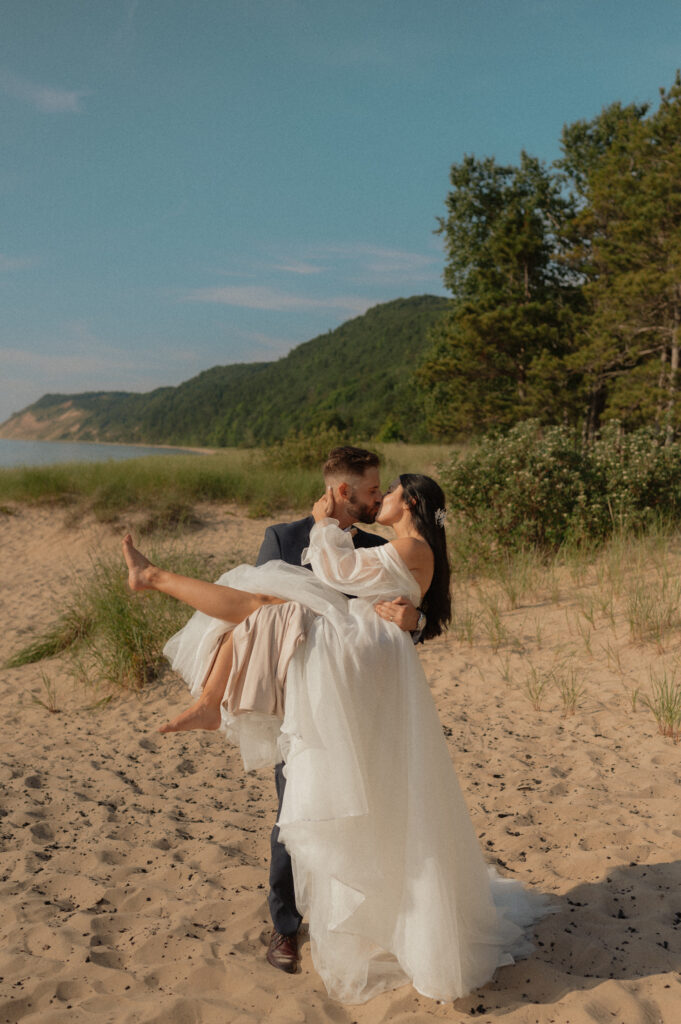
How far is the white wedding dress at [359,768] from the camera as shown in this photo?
2.22 m

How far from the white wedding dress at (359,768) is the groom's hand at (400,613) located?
33 millimetres

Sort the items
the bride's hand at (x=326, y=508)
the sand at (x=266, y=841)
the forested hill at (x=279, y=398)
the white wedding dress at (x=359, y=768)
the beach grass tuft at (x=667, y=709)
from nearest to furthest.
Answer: the white wedding dress at (x=359, y=768) < the bride's hand at (x=326, y=508) < the sand at (x=266, y=841) < the beach grass tuft at (x=667, y=709) < the forested hill at (x=279, y=398)

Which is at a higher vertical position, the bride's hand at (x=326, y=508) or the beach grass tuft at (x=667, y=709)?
the bride's hand at (x=326, y=508)

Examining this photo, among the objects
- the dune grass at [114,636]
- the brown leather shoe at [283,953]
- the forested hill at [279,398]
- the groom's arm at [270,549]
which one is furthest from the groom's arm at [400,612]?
the forested hill at [279,398]

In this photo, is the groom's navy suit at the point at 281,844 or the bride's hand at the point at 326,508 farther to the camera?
the groom's navy suit at the point at 281,844

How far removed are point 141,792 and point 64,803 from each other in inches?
18.4

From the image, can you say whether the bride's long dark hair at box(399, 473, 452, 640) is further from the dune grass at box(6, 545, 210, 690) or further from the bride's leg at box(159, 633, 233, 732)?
the dune grass at box(6, 545, 210, 690)

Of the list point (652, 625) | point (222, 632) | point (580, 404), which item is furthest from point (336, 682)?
point (580, 404)

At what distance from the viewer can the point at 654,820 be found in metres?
3.92

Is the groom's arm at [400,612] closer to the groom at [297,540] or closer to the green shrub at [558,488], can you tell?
the groom at [297,540]

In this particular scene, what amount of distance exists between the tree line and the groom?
1867 cm

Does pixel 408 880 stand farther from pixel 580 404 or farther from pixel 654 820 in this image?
pixel 580 404

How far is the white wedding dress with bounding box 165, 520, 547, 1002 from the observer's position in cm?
222

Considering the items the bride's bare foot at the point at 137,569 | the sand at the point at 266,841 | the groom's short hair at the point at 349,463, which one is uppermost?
the groom's short hair at the point at 349,463
